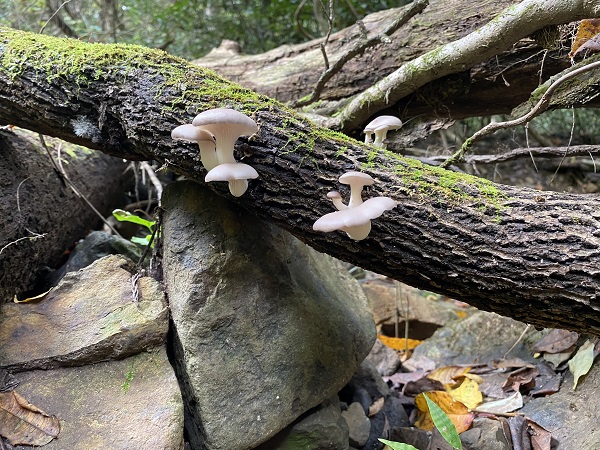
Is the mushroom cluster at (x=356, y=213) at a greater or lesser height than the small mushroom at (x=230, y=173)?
lesser

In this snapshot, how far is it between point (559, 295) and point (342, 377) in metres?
1.35

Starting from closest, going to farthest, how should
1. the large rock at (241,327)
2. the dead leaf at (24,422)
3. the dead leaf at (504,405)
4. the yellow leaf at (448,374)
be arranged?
the dead leaf at (24,422) < the large rock at (241,327) < the dead leaf at (504,405) < the yellow leaf at (448,374)

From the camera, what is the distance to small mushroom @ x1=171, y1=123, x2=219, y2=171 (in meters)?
1.98

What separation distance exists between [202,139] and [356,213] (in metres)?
0.79

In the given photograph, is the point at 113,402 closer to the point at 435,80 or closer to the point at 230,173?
the point at 230,173

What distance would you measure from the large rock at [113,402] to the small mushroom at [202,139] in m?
1.09

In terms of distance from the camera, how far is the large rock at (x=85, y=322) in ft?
→ 7.59

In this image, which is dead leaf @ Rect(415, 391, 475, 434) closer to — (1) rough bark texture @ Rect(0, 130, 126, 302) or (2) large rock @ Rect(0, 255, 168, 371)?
(2) large rock @ Rect(0, 255, 168, 371)

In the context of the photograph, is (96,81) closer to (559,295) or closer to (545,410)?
(559,295)

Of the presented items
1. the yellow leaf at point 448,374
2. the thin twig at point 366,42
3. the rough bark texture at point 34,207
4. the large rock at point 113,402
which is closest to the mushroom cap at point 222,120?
the large rock at point 113,402

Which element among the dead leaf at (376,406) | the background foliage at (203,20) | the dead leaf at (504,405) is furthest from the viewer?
the background foliage at (203,20)

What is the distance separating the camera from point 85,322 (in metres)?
2.45

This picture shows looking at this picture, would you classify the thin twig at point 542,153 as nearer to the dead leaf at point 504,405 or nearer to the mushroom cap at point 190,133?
the dead leaf at point 504,405

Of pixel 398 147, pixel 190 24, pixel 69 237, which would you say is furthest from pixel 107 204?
pixel 190 24
